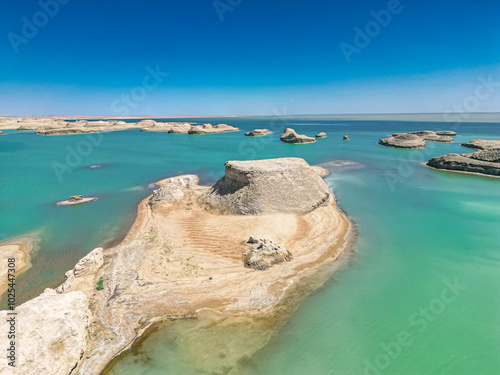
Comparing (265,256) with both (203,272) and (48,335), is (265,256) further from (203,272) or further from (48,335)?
(48,335)

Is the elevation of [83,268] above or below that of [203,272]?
above

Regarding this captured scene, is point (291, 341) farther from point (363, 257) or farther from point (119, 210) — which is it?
point (119, 210)

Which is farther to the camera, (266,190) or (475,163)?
(475,163)

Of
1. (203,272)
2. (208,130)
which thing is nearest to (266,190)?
(203,272)

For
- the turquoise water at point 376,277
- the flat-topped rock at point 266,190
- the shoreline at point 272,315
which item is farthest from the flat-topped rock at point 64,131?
the shoreline at point 272,315

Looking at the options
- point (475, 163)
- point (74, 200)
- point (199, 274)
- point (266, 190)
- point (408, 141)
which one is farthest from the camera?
point (408, 141)

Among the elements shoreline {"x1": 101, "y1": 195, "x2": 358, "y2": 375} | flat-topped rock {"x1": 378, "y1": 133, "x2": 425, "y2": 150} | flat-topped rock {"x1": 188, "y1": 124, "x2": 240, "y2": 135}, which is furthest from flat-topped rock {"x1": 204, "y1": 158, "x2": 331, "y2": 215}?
flat-topped rock {"x1": 188, "y1": 124, "x2": 240, "y2": 135}
